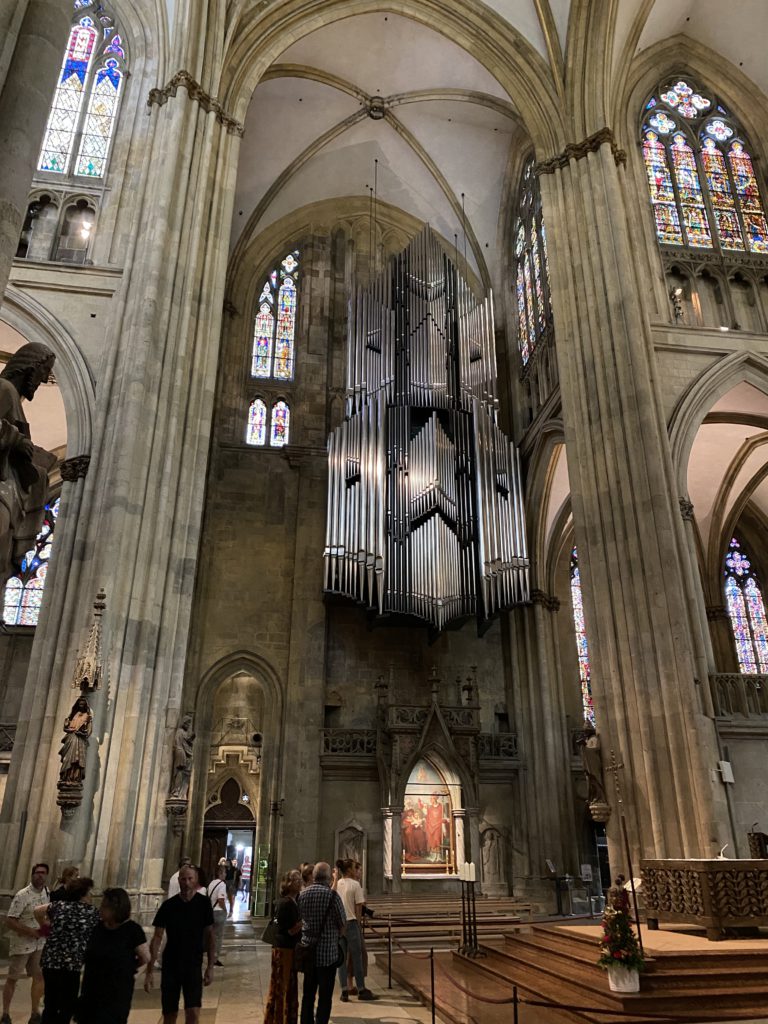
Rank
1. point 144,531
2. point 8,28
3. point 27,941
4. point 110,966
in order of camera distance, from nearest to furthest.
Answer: point 110,966 → point 8,28 → point 27,941 → point 144,531

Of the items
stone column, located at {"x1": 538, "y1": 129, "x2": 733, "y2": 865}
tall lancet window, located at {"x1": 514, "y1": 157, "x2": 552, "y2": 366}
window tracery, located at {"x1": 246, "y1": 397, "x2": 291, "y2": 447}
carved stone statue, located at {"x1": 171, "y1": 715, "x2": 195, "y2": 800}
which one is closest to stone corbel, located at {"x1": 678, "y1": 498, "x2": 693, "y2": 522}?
stone column, located at {"x1": 538, "y1": 129, "x2": 733, "y2": 865}

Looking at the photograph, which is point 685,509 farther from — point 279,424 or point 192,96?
point 192,96

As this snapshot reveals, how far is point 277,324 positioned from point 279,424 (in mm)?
2996

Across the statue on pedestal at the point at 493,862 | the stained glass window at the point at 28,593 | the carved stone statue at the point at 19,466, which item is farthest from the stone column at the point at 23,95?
the statue on pedestal at the point at 493,862

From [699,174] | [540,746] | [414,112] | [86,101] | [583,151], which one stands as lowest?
[540,746]

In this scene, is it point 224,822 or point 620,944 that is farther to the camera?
point 224,822

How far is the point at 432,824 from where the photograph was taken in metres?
15.5

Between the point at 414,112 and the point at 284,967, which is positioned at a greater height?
the point at 414,112

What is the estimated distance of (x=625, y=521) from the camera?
40.0 ft

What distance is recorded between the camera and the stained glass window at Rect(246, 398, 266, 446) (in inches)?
746

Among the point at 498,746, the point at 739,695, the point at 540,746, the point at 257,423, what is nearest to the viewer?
the point at 739,695

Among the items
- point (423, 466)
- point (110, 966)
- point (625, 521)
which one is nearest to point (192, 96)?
point (423, 466)

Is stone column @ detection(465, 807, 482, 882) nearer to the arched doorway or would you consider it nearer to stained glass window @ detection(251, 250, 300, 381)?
the arched doorway

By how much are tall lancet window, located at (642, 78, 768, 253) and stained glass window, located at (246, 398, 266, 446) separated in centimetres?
975
